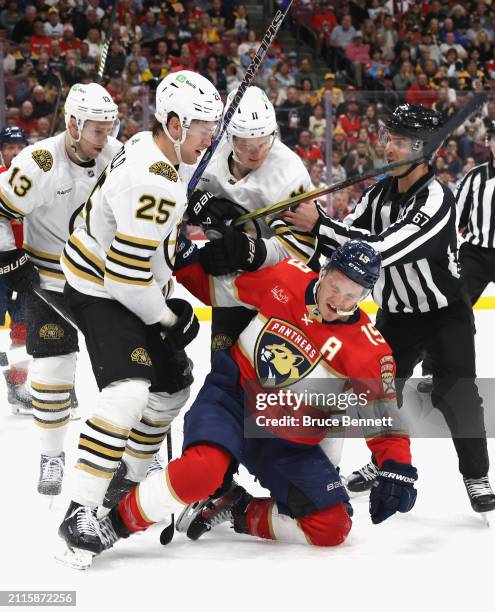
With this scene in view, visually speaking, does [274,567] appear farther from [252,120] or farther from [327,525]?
[252,120]

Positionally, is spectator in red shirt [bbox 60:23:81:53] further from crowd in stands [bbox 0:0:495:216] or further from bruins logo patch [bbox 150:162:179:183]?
bruins logo patch [bbox 150:162:179:183]

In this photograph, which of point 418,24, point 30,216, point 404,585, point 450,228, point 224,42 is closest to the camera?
point 404,585

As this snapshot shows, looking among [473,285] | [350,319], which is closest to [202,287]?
[350,319]

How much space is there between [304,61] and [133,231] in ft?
22.7

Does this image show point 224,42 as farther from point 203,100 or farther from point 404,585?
point 404,585

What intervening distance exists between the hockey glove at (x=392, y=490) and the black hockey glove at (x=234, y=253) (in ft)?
2.19

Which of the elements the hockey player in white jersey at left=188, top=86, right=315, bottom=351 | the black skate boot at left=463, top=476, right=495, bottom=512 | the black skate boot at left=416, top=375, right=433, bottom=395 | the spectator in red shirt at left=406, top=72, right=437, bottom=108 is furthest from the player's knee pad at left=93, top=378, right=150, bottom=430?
the spectator in red shirt at left=406, top=72, right=437, bottom=108

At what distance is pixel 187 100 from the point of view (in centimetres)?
253

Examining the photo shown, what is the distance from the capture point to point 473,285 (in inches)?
164

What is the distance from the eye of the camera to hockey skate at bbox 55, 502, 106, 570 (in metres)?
2.43

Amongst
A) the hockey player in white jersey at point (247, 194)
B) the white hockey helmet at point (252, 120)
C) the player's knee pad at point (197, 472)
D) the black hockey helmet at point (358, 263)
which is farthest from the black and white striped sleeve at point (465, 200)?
the player's knee pad at point (197, 472)

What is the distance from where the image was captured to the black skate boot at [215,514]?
2.71 meters

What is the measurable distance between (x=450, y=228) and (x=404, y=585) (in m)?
1.05

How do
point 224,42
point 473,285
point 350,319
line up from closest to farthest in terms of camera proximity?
1. point 350,319
2. point 473,285
3. point 224,42
